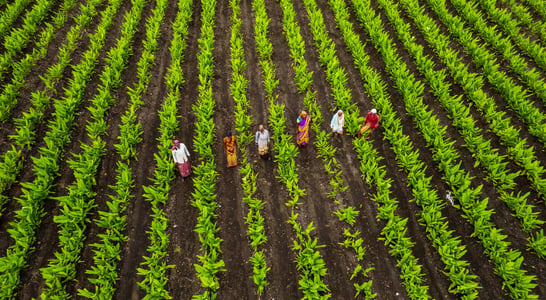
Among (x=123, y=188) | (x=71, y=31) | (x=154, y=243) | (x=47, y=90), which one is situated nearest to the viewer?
(x=154, y=243)

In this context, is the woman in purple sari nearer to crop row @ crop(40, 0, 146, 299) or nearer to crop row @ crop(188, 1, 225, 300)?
crop row @ crop(188, 1, 225, 300)

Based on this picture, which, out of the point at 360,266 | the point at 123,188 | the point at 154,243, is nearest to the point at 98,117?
the point at 123,188

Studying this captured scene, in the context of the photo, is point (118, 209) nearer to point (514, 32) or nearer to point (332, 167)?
point (332, 167)

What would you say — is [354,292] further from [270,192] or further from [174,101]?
[174,101]

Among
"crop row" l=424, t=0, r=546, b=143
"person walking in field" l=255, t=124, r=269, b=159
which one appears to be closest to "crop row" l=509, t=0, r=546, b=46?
"crop row" l=424, t=0, r=546, b=143

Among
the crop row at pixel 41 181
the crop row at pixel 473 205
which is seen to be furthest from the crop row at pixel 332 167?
the crop row at pixel 41 181

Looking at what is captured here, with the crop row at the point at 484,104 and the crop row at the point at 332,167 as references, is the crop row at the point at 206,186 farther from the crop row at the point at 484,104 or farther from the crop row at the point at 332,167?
the crop row at the point at 484,104
